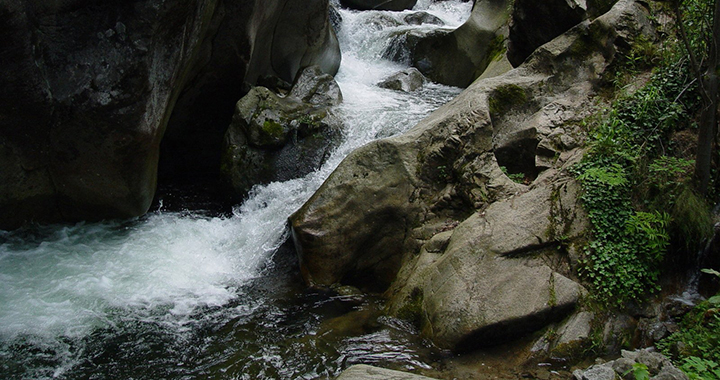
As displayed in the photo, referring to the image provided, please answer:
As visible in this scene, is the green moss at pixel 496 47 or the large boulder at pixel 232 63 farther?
the green moss at pixel 496 47

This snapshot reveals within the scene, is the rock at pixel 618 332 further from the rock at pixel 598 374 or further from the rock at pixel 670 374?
the rock at pixel 670 374

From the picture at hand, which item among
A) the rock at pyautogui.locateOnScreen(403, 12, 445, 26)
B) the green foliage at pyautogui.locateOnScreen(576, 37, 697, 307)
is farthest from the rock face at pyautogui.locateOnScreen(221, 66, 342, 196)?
the rock at pyautogui.locateOnScreen(403, 12, 445, 26)

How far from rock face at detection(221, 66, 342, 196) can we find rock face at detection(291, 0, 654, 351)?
2.39 metres

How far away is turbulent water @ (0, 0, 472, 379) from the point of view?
4.71 m

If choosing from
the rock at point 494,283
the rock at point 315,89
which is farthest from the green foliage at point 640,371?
the rock at point 315,89

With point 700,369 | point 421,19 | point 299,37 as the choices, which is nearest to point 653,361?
point 700,369

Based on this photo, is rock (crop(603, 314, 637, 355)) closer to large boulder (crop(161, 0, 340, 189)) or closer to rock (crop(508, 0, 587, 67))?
rock (crop(508, 0, 587, 67))

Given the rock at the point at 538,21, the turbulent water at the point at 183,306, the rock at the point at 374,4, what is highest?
the rock at the point at 374,4

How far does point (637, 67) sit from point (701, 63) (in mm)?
1269

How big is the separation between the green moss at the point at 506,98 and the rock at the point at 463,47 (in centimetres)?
572

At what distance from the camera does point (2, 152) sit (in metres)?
6.34

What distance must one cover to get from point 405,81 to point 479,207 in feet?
22.4

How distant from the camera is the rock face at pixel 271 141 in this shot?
27.8ft

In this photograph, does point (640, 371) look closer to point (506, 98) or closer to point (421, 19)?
point (506, 98)
